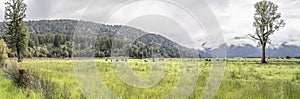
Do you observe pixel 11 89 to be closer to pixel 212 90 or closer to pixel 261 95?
pixel 212 90

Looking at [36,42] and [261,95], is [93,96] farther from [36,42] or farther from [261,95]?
[36,42]

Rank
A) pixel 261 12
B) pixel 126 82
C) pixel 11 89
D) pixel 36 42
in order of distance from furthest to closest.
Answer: pixel 36 42
pixel 261 12
pixel 126 82
pixel 11 89

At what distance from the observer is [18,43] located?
60.9m

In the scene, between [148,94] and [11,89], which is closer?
[148,94]

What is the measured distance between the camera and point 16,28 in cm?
6144

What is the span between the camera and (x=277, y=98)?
967 cm

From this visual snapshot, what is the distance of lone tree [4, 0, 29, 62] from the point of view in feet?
199

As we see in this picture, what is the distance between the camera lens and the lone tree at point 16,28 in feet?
199

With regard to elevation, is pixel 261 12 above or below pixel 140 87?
above

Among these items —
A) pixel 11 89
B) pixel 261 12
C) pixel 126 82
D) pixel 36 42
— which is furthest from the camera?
pixel 36 42

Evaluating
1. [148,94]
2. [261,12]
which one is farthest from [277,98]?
[261,12]

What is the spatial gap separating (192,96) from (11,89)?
5508 millimetres

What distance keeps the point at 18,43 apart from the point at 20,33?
178 centimetres

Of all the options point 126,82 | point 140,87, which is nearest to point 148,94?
point 140,87
